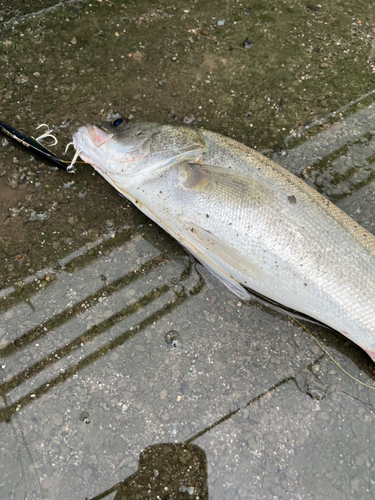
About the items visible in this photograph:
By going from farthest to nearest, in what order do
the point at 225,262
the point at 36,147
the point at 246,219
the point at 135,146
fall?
1. the point at 36,147
2. the point at 135,146
3. the point at 225,262
4. the point at 246,219

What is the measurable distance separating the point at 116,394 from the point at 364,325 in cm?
184

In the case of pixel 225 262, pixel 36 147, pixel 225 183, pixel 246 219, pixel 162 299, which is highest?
pixel 36 147

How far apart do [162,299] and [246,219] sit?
36.7 inches

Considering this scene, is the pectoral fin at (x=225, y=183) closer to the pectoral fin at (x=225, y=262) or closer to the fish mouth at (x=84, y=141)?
the pectoral fin at (x=225, y=262)

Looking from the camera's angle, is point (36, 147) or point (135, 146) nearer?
point (135, 146)

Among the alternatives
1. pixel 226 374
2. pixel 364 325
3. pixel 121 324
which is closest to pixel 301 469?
pixel 226 374

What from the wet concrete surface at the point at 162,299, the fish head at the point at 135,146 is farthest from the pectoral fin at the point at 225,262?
the fish head at the point at 135,146

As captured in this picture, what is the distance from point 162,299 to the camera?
2.75 metres

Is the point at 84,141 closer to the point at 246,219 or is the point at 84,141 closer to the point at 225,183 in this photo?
the point at 225,183

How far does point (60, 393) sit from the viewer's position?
8.11 ft

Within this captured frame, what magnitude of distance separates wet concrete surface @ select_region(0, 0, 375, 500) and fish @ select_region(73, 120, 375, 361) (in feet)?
0.89

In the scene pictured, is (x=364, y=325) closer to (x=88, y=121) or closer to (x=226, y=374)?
(x=226, y=374)

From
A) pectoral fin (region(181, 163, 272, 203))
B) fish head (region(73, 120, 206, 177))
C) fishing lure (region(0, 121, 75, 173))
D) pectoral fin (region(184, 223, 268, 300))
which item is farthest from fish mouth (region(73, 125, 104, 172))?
pectoral fin (region(184, 223, 268, 300))

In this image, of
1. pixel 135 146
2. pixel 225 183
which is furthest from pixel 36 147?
pixel 225 183
